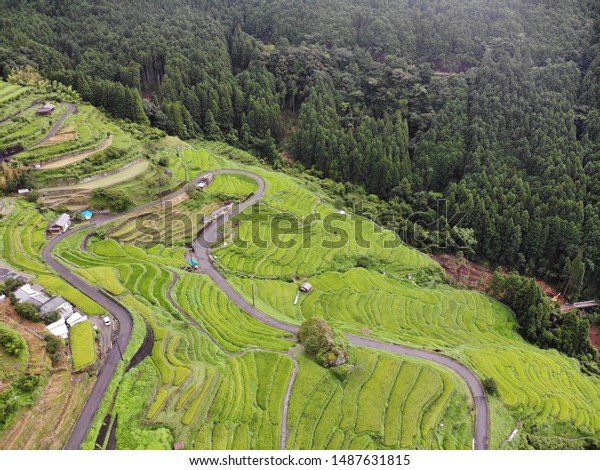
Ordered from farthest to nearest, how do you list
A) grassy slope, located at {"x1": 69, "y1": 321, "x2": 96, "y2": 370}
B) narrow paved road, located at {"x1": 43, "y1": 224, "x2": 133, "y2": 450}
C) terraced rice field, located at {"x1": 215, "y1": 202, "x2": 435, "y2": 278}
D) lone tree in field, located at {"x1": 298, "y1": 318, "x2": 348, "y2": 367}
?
terraced rice field, located at {"x1": 215, "y1": 202, "x2": 435, "y2": 278}
lone tree in field, located at {"x1": 298, "y1": 318, "x2": 348, "y2": 367}
grassy slope, located at {"x1": 69, "y1": 321, "x2": 96, "y2": 370}
narrow paved road, located at {"x1": 43, "y1": 224, "x2": 133, "y2": 450}

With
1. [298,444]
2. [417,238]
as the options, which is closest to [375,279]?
[417,238]

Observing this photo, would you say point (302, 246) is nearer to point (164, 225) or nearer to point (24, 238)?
point (164, 225)

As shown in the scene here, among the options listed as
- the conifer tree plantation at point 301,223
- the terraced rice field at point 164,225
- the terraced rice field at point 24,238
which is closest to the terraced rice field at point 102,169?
the conifer tree plantation at point 301,223

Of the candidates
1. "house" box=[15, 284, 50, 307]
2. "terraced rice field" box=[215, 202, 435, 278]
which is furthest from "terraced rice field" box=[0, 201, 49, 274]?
"terraced rice field" box=[215, 202, 435, 278]

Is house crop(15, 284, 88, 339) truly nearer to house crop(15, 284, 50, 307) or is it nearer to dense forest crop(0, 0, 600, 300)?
house crop(15, 284, 50, 307)

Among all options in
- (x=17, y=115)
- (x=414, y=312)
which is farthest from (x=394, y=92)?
(x=17, y=115)

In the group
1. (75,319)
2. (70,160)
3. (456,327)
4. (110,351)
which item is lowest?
(456,327)

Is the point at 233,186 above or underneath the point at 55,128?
underneath

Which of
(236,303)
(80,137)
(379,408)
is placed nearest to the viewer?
(379,408)
